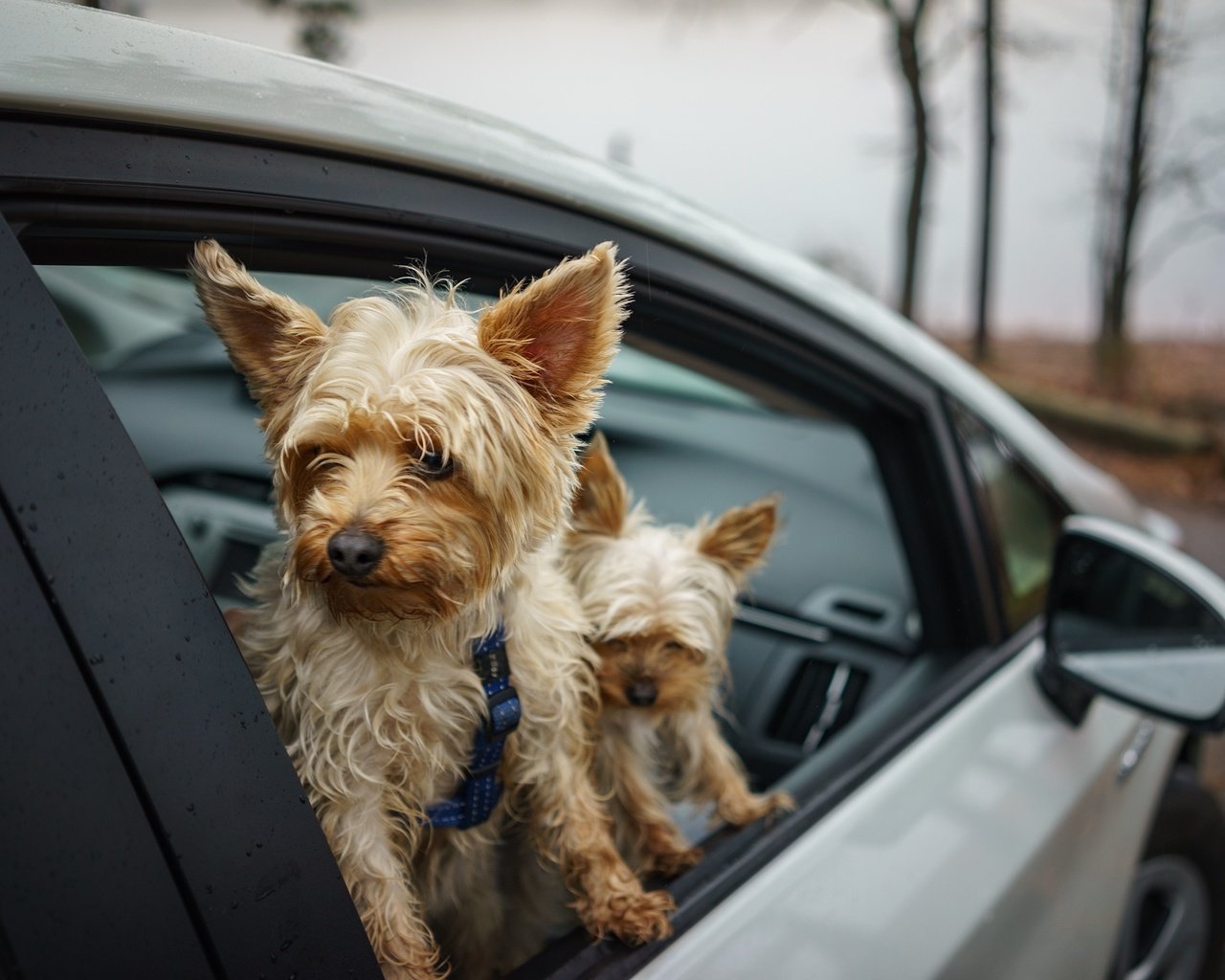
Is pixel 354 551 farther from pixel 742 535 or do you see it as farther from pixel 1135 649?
pixel 1135 649

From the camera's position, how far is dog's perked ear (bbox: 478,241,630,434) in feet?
3.48

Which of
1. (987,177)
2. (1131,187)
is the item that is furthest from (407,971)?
(1131,187)

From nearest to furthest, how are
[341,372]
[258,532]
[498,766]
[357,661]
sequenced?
[341,372] → [357,661] → [498,766] → [258,532]

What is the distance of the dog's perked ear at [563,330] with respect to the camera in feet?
3.48

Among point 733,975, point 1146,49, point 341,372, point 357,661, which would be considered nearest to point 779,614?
point 733,975

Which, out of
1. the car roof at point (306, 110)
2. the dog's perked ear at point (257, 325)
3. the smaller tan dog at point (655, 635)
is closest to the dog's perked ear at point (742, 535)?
the smaller tan dog at point (655, 635)

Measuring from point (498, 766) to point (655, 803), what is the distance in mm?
386

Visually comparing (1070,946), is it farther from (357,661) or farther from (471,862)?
(357,661)

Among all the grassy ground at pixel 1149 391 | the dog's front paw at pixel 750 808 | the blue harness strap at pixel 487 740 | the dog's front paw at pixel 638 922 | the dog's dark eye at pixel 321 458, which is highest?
the dog's dark eye at pixel 321 458

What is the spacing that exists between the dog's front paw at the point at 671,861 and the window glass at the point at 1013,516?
1.19 meters

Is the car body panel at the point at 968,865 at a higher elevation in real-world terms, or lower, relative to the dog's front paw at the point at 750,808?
lower

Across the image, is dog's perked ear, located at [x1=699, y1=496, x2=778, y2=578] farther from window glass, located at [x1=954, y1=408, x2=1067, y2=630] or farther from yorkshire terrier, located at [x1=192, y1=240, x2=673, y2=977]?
window glass, located at [x1=954, y1=408, x2=1067, y2=630]

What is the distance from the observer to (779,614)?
253 cm

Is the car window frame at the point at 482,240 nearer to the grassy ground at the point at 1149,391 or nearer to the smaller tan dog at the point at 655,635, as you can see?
the smaller tan dog at the point at 655,635
